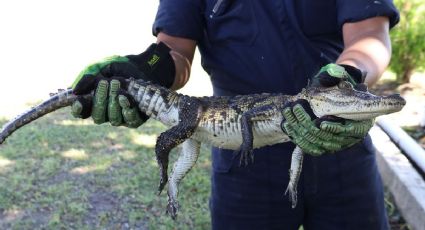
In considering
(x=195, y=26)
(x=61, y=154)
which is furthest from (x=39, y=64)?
(x=195, y=26)

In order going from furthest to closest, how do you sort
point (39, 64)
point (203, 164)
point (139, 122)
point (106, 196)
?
1. point (39, 64)
2. point (203, 164)
3. point (106, 196)
4. point (139, 122)

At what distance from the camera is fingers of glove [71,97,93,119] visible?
247 centimetres

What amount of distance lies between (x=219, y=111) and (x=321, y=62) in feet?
1.82

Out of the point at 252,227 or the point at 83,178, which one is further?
the point at 83,178

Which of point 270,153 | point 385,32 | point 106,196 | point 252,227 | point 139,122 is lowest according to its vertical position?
point 106,196

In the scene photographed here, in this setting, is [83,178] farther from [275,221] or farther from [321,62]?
[321,62]

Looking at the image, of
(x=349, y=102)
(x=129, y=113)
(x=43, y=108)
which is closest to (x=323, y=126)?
(x=349, y=102)

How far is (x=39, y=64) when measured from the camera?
9.82 metres

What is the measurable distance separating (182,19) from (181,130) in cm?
62

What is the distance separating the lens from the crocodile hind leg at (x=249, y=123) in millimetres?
2463

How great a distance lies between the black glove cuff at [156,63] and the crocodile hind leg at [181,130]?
0.23 metres

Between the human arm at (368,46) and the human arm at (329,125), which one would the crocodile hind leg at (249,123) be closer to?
the human arm at (329,125)

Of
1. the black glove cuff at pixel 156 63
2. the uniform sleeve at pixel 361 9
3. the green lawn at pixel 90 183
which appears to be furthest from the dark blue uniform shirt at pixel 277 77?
the green lawn at pixel 90 183

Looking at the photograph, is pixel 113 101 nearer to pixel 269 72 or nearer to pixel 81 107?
pixel 81 107
